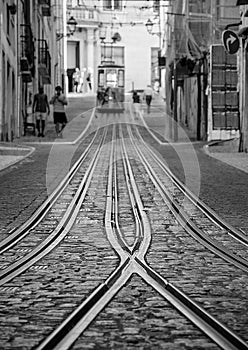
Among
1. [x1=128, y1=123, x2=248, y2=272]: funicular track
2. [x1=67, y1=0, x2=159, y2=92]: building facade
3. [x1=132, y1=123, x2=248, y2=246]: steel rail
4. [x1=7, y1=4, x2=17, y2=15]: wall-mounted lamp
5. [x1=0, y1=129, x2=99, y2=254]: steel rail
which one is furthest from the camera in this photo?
[x1=67, y1=0, x2=159, y2=92]: building facade

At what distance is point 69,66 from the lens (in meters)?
68.6

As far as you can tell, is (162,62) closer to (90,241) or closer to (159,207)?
(159,207)

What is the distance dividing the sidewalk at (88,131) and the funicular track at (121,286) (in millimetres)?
7840

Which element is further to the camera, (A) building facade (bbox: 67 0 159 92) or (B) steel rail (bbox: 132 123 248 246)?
(A) building facade (bbox: 67 0 159 92)

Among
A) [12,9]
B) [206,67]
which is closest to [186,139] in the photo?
[206,67]

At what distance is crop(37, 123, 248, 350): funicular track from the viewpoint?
13.5ft

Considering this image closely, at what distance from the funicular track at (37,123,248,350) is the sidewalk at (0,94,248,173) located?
7.84 meters

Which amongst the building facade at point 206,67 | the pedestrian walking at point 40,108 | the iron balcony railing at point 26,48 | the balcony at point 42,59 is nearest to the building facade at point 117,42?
the balcony at point 42,59

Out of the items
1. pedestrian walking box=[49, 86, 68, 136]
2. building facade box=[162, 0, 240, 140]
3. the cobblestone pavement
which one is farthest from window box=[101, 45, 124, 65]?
the cobblestone pavement

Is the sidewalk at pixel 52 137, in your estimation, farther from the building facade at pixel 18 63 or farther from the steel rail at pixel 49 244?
the steel rail at pixel 49 244

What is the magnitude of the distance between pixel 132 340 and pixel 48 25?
1691 inches

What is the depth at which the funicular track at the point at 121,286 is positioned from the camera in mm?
4125

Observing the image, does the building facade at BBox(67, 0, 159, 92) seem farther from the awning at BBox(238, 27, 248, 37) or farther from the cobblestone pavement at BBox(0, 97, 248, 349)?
the awning at BBox(238, 27, 248, 37)

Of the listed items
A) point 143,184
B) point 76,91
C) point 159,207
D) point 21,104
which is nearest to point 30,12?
point 21,104
